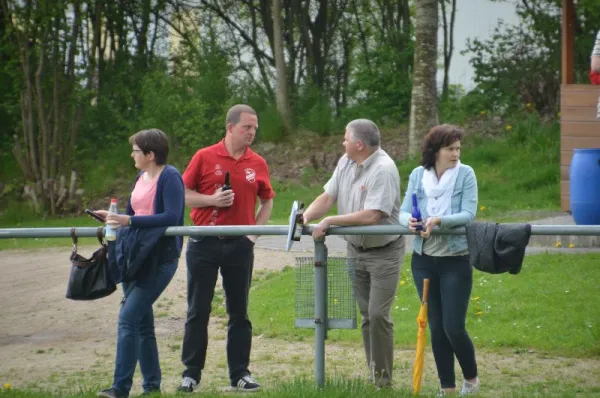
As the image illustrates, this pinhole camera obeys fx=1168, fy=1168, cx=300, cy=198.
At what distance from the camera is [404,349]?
9453mm

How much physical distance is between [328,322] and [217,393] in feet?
2.87

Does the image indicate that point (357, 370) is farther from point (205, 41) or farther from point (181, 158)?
point (205, 41)

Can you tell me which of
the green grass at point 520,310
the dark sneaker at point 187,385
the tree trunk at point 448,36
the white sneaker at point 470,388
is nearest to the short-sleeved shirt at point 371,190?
the white sneaker at point 470,388

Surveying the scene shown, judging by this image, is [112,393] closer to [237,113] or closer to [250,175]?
[250,175]

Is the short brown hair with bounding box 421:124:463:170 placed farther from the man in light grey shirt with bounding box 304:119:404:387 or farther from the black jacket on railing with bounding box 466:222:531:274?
the black jacket on railing with bounding box 466:222:531:274

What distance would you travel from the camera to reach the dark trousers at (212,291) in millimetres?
7664

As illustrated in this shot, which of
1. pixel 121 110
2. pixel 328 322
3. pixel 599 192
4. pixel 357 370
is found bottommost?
pixel 357 370

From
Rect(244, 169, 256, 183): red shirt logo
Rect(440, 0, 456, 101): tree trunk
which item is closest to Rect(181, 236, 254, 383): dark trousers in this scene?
Rect(244, 169, 256, 183): red shirt logo

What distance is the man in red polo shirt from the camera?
25.1 feet

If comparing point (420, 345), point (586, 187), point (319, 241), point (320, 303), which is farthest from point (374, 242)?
→ point (586, 187)

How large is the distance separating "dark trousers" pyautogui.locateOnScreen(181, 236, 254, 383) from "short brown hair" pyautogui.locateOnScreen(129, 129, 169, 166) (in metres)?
0.62

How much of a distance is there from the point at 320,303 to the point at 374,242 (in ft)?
1.81

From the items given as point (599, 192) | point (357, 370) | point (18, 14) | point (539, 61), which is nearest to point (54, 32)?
point (18, 14)

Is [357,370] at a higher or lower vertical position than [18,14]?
lower
